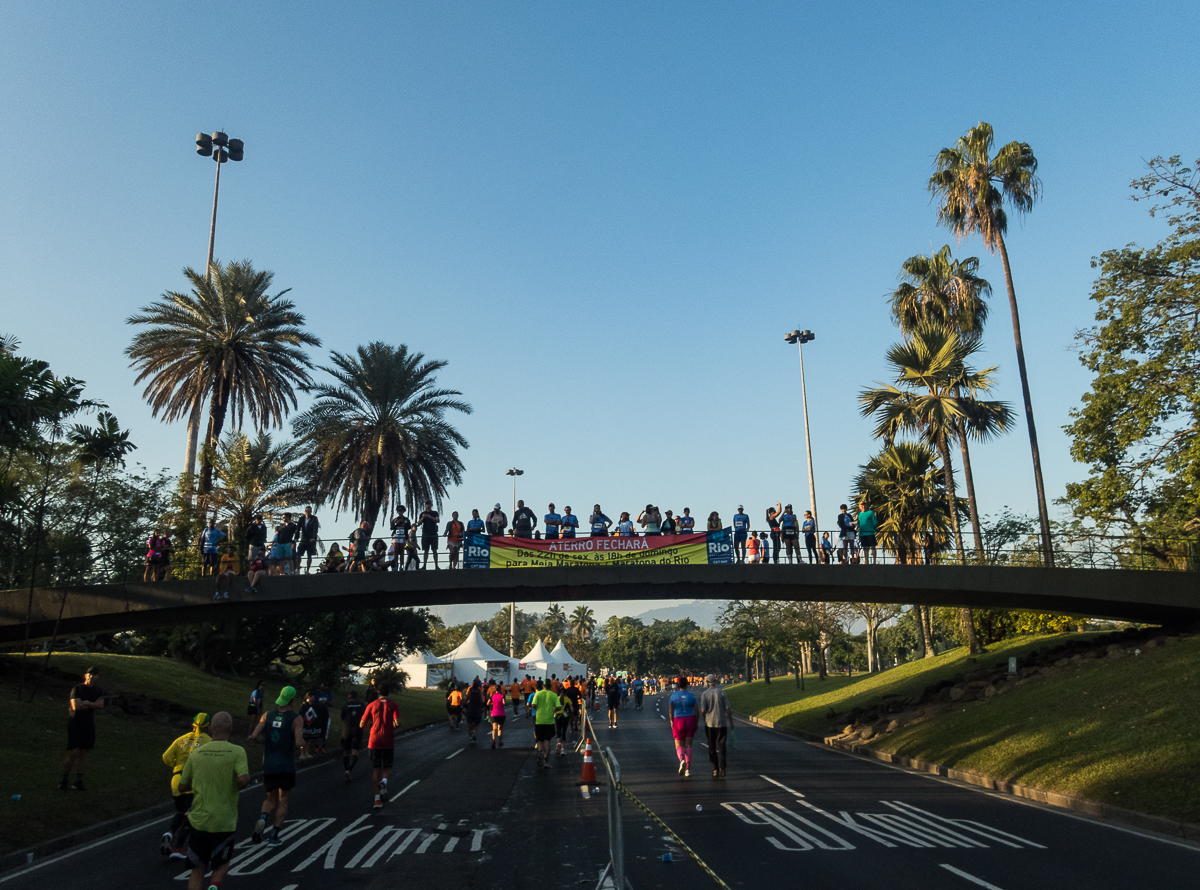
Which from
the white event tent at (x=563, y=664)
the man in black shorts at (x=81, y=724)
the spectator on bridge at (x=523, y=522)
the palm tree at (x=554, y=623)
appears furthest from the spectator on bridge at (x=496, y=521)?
the palm tree at (x=554, y=623)

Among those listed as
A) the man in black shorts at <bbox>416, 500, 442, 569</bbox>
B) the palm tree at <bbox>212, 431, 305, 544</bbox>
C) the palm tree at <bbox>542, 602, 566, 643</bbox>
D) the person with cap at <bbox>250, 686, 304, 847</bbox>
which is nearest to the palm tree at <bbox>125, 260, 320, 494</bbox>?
the palm tree at <bbox>212, 431, 305, 544</bbox>

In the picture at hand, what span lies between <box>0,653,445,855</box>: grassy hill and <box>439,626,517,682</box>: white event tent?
26.9m

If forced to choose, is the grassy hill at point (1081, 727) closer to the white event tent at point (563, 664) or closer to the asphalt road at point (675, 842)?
the asphalt road at point (675, 842)

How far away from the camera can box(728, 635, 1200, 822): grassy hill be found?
43.3ft

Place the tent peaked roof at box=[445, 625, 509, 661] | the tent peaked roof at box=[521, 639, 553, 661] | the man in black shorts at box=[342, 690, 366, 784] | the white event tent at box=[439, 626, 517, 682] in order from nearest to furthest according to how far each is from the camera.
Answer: the man in black shorts at box=[342, 690, 366, 784]
the white event tent at box=[439, 626, 517, 682]
the tent peaked roof at box=[445, 625, 509, 661]
the tent peaked roof at box=[521, 639, 553, 661]

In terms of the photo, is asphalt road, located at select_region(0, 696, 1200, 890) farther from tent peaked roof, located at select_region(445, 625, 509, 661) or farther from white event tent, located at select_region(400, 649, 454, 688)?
white event tent, located at select_region(400, 649, 454, 688)

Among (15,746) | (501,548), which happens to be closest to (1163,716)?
(501,548)

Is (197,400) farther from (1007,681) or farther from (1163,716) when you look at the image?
(1163,716)

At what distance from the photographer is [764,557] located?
80.7ft

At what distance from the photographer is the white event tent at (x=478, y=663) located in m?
57.4

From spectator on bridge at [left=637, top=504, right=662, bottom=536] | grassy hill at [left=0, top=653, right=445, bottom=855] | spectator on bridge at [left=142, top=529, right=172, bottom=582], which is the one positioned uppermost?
spectator on bridge at [left=637, top=504, right=662, bottom=536]

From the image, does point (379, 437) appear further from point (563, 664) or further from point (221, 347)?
point (563, 664)

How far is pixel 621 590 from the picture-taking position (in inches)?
1018

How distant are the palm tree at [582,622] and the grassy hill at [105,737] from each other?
131731 millimetres
